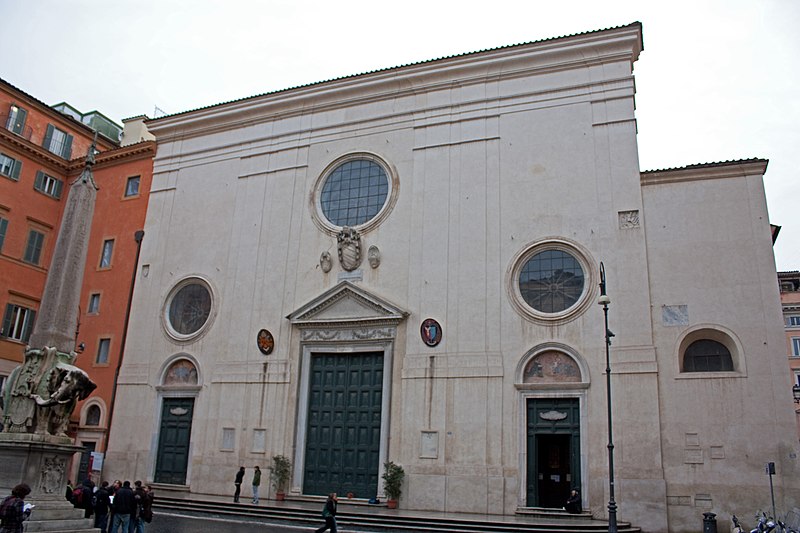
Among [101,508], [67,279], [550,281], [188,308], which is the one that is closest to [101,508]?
[101,508]

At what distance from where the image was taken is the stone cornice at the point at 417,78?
21.5 meters

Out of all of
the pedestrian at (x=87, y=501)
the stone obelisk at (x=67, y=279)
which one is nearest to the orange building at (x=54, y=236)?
the pedestrian at (x=87, y=501)

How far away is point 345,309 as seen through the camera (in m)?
22.6

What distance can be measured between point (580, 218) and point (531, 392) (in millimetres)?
5322

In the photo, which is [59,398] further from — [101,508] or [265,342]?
[265,342]

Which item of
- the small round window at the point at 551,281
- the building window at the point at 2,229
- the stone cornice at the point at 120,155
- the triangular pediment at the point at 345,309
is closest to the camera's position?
the small round window at the point at 551,281

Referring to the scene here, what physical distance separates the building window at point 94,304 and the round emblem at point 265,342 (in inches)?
316

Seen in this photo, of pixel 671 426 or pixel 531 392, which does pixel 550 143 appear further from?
pixel 671 426

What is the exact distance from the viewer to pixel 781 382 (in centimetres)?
1731

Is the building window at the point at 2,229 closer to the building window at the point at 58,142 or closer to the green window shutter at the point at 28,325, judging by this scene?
the green window shutter at the point at 28,325

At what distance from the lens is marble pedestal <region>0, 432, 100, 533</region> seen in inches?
405

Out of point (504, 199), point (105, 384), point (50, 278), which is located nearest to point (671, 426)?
point (504, 199)

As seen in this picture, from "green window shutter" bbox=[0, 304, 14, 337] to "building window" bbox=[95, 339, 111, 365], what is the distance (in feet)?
11.6

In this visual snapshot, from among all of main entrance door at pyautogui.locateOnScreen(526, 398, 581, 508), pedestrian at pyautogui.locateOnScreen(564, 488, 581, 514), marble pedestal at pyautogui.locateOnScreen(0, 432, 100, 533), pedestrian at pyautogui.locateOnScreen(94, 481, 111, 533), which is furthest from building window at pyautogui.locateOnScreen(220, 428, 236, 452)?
marble pedestal at pyautogui.locateOnScreen(0, 432, 100, 533)
